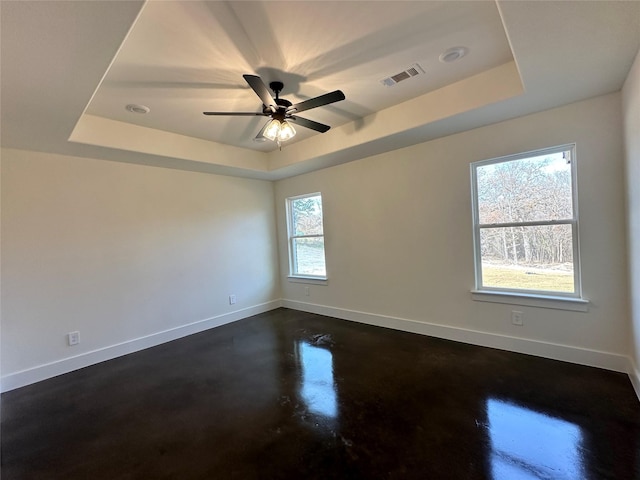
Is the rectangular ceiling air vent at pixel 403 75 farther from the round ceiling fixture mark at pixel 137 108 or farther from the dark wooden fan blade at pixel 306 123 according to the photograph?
the round ceiling fixture mark at pixel 137 108

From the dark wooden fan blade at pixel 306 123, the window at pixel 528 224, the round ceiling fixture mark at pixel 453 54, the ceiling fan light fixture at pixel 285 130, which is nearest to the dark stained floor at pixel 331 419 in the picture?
the window at pixel 528 224

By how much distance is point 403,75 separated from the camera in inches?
104

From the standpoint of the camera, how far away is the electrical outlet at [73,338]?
3312 mm

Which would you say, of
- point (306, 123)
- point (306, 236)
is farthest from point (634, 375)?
point (306, 236)

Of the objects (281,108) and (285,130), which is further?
(285,130)

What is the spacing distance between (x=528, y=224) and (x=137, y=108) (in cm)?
420

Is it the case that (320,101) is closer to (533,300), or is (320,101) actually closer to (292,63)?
(292,63)

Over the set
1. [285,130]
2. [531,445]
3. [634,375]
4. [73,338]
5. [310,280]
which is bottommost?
[531,445]

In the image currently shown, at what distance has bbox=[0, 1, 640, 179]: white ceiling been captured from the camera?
1596 mm

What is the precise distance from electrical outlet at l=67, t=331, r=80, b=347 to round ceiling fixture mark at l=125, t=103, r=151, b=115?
258 centimetres

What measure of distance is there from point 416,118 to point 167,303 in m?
4.00

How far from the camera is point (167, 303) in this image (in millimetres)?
4129

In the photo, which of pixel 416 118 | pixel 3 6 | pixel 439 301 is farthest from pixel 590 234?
pixel 3 6

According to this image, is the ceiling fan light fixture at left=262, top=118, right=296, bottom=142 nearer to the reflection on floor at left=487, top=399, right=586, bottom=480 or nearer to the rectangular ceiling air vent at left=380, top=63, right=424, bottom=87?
the rectangular ceiling air vent at left=380, top=63, right=424, bottom=87
